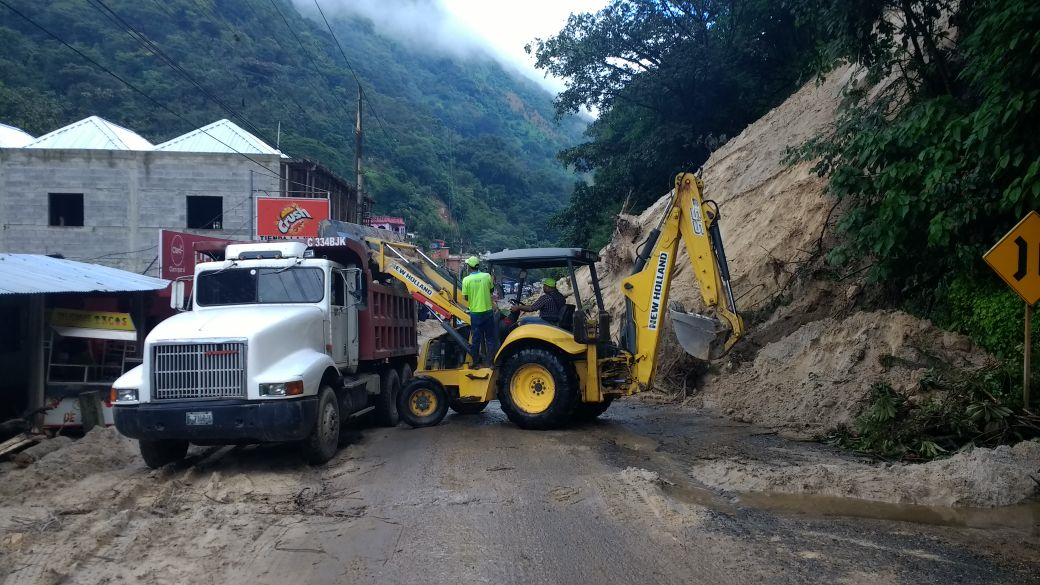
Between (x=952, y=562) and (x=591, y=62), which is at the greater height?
(x=591, y=62)

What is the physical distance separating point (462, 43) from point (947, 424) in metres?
166

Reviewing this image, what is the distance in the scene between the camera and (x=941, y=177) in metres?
10.2

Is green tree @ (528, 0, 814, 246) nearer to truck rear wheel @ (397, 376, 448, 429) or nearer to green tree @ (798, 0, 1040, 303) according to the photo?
green tree @ (798, 0, 1040, 303)

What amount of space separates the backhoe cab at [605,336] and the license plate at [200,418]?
164 inches

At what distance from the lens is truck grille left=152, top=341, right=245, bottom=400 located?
9117 mm

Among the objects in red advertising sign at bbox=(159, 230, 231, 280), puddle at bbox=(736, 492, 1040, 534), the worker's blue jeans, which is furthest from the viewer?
red advertising sign at bbox=(159, 230, 231, 280)

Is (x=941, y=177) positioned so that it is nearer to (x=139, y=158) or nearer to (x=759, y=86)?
(x=759, y=86)

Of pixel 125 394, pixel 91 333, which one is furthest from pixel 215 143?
pixel 125 394

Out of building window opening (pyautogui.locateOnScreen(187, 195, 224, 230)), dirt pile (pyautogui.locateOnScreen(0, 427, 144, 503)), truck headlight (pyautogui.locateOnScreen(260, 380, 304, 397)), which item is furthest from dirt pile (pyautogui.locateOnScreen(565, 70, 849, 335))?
building window opening (pyautogui.locateOnScreen(187, 195, 224, 230))

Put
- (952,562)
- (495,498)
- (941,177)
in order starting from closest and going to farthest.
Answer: (952,562) < (495,498) < (941,177)

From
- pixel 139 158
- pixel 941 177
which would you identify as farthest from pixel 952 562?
pixel 139 158

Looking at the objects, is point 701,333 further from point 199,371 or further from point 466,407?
point 199,371

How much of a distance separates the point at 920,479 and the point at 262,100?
195 ft

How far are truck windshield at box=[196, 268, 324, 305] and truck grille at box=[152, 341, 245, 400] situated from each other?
5.35 ft
